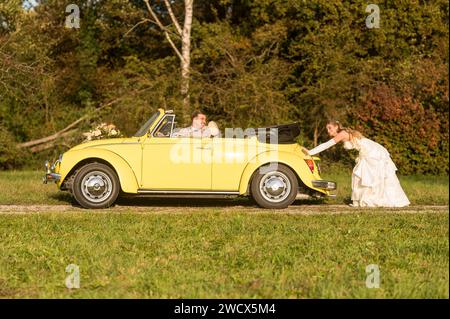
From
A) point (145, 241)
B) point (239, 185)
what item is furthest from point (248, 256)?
point (239, 185)

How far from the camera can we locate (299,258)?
7.94 metres

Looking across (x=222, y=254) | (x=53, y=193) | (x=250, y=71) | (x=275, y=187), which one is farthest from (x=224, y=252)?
(x=250, y=71)

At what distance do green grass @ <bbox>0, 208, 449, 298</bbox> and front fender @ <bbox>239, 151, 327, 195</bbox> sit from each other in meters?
0.96

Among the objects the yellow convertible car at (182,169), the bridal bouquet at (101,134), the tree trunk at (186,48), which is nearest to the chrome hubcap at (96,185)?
the yellow convertible car at (182,169)

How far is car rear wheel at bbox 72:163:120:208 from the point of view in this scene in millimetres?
12305

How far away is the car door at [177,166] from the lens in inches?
484

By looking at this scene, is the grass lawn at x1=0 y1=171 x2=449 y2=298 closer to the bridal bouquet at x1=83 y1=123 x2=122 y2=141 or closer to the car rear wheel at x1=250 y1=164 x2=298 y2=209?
the car rear wheel at x1=250 y1=164 x2=298 y2=209

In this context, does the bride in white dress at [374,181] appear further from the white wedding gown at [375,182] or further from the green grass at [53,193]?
the green grass at [53,193]

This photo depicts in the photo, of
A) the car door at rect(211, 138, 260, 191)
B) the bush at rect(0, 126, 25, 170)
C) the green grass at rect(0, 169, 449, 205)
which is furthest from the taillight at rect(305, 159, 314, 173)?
the bush at rect(0, 126, 25, 170)

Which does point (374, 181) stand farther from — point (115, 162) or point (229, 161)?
point (115, 162)

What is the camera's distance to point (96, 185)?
40.5ft

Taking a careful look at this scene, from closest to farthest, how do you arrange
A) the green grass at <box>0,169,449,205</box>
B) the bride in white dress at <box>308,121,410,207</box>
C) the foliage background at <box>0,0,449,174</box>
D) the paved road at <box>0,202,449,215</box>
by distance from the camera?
the paved road at <box>0,202,449,215</box> → the bride in white dress at <box>308,121,410,207</box> → the green grass at <box>0,169,449,205</box> → the foliage background at <box>0,0,449,174</box>

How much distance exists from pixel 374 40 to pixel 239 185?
50.3 ft

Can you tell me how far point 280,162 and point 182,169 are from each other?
5.10 feet
